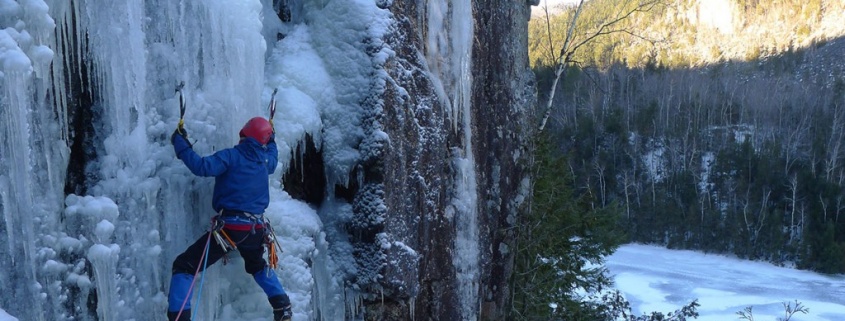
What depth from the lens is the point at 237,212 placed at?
14.7 feet

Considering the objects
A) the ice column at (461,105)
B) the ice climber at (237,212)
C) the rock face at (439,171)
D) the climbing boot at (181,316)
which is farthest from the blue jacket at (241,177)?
the ice column at (461,105)

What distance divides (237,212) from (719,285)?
28.8 m

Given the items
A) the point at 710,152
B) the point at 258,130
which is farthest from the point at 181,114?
the point at 710,152

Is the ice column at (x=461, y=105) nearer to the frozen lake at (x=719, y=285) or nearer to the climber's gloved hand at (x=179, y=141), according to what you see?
the climber's gloved hand at (x=179, y=141)

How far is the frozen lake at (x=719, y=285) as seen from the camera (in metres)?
24.8

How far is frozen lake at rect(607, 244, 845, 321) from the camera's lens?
2483cm

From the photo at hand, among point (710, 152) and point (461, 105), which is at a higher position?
point (461, 105)

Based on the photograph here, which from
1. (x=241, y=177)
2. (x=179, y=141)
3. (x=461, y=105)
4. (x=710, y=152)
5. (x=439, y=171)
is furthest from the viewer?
(x=710, y=152)

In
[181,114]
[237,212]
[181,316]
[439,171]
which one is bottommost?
[181,316]

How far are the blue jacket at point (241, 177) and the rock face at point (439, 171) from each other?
70.4 inches

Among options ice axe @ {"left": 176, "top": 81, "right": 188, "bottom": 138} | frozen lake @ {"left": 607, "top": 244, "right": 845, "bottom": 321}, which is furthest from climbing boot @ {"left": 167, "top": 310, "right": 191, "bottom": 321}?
frozen lake @ {"left": 607, "top": 244, "right": 845, "bottom": 321}

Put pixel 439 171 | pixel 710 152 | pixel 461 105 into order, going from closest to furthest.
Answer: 1. pixel 439 171
2. pixel 461 105
3. pixel 710 152

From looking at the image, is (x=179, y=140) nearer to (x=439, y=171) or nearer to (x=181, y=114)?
(x=181, y=114)

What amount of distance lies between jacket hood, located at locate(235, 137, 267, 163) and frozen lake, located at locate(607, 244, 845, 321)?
21.8 m
